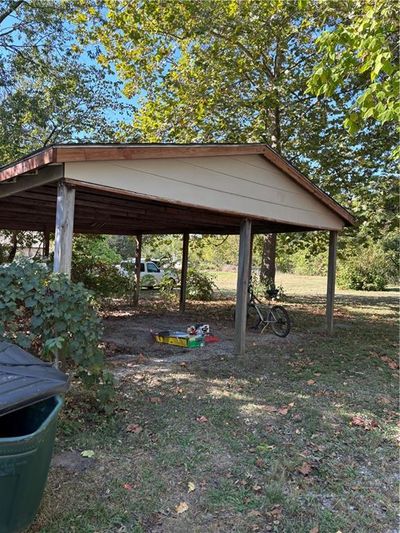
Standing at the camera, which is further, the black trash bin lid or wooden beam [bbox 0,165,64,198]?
wooden beam [bbox 0,165,64,198]

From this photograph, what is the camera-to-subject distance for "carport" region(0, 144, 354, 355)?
402 cm

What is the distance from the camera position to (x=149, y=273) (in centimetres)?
1805

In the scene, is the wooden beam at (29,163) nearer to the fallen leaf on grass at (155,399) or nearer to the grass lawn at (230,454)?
the grass lawn at (230,454)

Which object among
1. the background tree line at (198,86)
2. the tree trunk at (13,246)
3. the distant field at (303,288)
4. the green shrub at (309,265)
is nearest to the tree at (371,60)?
the background tree line at (198,86)

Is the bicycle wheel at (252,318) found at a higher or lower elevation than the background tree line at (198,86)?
lower

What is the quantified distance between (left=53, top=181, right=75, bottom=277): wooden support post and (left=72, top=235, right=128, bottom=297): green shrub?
7421 millimetres

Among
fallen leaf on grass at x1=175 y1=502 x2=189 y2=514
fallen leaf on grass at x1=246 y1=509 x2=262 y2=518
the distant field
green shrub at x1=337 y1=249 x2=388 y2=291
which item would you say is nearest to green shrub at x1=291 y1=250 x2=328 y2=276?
the distant field

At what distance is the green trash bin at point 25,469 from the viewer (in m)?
1.77

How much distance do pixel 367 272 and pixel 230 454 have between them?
19808mm

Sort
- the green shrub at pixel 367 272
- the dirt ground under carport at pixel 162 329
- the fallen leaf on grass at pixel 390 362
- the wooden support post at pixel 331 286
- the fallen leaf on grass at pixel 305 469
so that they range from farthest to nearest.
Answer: the green shrub at pixel 367 272
the wooden support post at pixel 331 286
the dirt ground under carport at pixel 162 329
the fallen leaf on grass at pixel 390 362
the fallen leaf on grass at pixel 305 469

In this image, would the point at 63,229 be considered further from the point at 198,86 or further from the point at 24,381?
the point at 198,86

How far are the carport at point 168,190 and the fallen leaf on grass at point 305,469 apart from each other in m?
2.70

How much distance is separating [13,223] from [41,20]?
270 inches

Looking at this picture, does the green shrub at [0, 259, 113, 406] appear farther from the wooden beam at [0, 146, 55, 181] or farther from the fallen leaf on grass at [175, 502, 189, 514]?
the fallen leaf on grass at [175, 502, 189, 514]
